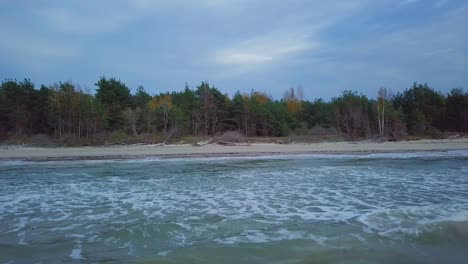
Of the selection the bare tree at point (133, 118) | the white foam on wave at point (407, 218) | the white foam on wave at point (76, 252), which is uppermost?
the bare tree at point (133, 118)

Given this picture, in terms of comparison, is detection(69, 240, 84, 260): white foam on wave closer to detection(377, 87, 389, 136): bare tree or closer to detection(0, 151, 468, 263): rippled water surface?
detection(0, 151, 468, 263): rippled water surface

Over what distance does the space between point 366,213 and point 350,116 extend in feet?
121

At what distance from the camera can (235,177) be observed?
45.0 ft

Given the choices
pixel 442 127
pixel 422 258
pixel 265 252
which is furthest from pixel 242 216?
pixel 442 127

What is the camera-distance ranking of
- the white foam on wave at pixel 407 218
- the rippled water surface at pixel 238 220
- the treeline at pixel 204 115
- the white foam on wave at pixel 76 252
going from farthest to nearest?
the treeline at pixel 204 115, the white foam on wave at pixel 407 218, the rippled water surface at pixel 238 220, the white foam on wave at pixel 76 252

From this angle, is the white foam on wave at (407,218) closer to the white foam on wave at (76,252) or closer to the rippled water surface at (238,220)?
the rippled water surface at (238,220)

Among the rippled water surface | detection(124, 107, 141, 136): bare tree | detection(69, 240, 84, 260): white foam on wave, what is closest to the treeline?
detection(124, 107, 141, 136): bare tree

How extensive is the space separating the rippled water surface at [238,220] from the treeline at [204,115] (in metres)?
23.9

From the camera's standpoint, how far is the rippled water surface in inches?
199

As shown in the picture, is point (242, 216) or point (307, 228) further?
point (242, 216)

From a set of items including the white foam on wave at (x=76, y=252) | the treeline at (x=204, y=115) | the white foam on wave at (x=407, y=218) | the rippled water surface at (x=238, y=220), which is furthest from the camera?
the treeline at (x=204, y=115)

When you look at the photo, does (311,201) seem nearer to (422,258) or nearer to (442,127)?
(422,258)

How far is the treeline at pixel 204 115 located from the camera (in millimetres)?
37406

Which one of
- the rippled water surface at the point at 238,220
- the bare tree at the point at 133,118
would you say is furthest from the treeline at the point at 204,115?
the rippled water surface at the point at 238,220
